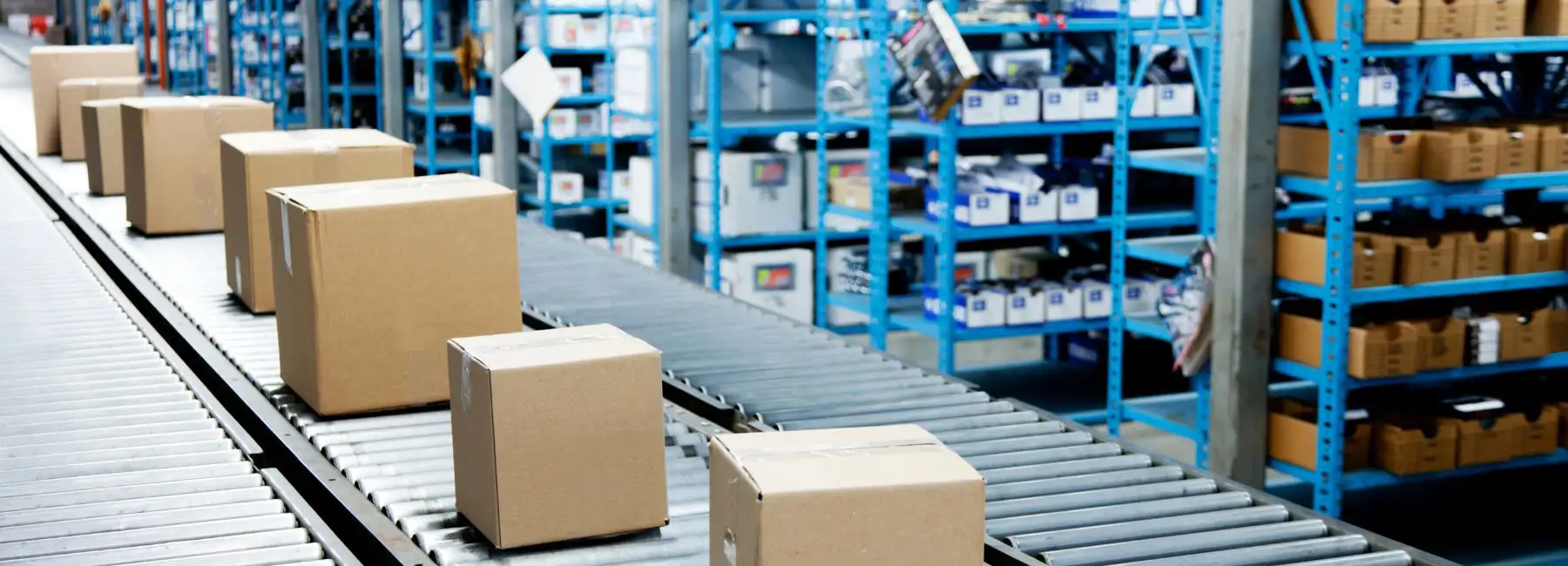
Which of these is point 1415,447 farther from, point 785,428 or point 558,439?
point 558,439

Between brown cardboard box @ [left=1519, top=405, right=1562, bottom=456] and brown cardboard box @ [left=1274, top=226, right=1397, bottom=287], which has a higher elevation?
brown cardboard box @ [left=1274, top=226, right=1397, bottom=287]

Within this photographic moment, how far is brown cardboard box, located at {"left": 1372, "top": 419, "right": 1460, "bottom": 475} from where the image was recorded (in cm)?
579

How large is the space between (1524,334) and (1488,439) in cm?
41

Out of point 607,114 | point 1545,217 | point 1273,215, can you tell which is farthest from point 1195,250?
point 607,114

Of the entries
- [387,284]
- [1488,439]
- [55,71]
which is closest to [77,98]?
[55,71]

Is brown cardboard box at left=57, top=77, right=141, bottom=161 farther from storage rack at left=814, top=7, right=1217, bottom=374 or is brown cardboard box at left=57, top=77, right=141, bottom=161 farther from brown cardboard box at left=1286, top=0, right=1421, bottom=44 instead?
brown cardboard box at left=1286, top=0, right=1421, bottom=44

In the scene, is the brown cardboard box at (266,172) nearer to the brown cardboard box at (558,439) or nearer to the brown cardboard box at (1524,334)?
the brown cardboard box at (558,439)

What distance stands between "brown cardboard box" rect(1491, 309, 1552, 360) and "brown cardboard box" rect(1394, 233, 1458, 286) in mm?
337

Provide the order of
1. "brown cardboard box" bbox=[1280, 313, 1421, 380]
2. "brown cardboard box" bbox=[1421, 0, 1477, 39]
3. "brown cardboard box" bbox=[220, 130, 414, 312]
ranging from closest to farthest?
"brown cardboard box" bbox=[220, 130, 414, 312]
"brown cardboard box" bbox=[1421, 0, 1477, 39]
"brown cardboard box" bbox=[1280, 313, 1421, 380]

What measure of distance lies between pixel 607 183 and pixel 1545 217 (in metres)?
5.57

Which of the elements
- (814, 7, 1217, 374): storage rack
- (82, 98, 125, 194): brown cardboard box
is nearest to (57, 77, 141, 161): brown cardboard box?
(82, 98, 125, 194): brown cardboard box

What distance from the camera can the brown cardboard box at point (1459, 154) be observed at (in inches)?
218

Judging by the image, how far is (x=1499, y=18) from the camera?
563 centimetres

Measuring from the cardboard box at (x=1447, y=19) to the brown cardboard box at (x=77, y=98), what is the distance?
194 inches
